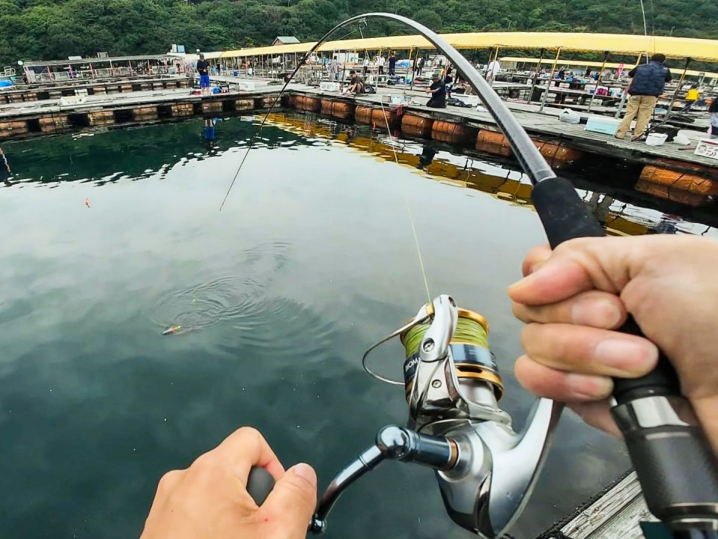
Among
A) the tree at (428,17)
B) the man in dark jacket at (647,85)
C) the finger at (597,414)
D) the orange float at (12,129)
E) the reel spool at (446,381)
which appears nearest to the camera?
the finger at (597,414)

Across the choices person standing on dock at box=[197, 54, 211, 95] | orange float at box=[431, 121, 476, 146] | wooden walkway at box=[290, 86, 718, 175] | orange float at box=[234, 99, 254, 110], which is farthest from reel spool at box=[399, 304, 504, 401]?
person standing on dock at box=[197, 54, 211, 95]

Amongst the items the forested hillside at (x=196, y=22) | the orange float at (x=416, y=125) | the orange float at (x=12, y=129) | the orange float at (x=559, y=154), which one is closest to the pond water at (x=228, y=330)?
the orange float at (x=559, y=154)

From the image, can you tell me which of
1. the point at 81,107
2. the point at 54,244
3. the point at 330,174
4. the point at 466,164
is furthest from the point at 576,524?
the point at 81,107

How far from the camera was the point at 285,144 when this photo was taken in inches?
735

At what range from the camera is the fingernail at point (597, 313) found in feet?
2.87

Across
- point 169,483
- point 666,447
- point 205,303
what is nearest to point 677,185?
point 205,303

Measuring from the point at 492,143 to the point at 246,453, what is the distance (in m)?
18.0

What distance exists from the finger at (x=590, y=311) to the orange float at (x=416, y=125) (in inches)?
769

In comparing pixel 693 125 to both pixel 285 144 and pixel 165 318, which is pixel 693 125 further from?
pixel 165 318

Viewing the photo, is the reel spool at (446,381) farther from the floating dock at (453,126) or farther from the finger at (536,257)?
the floating dock at (453,126)

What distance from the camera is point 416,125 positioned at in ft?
65.2

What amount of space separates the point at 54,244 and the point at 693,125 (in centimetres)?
2385

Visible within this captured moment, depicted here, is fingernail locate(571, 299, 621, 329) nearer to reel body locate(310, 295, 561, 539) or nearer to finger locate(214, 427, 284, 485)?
reel body locate(310, 295, 561, 539)

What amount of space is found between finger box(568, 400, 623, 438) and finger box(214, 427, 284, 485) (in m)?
0.75
